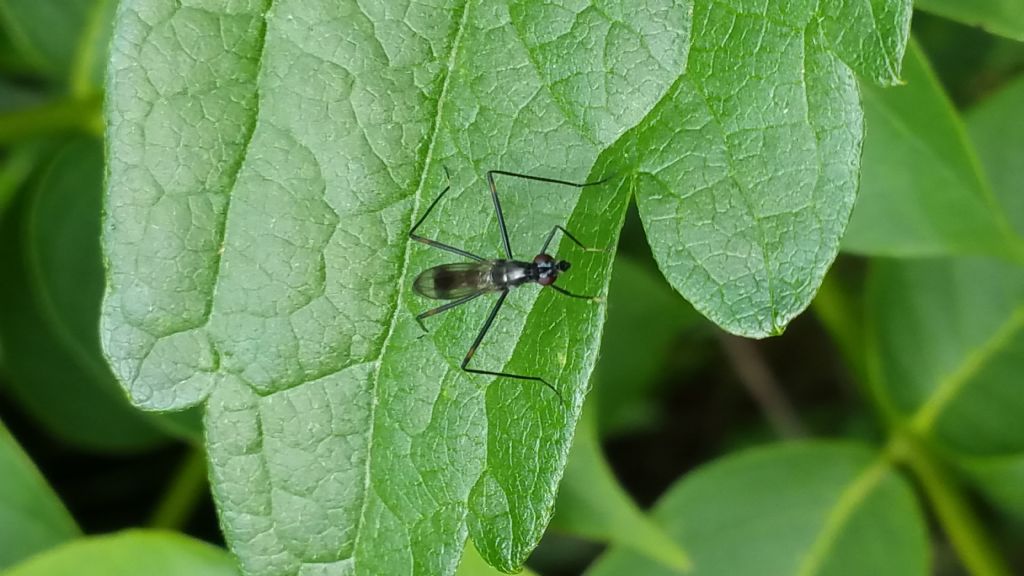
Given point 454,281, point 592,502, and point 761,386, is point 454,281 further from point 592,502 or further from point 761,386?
point 761,386

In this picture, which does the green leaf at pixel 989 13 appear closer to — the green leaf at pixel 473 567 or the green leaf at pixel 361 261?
the green leaf at pixel 361 261

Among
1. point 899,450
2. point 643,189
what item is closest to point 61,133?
point 643,189

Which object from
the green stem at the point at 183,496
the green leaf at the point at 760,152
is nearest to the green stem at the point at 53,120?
the green stem at the point at 183,496

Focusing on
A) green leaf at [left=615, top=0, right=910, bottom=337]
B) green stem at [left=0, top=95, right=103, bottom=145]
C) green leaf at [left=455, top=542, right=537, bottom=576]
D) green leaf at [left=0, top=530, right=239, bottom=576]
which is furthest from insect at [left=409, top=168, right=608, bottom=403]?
green stem at [left=0, top=95, right=103, bottom=145]

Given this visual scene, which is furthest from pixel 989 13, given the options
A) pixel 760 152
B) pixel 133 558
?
pixel 133 558

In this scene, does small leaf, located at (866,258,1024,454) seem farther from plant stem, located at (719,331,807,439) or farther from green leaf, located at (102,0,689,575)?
green leaf, located at (102,0,689,575)

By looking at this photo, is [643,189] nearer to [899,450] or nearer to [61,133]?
[899,450]

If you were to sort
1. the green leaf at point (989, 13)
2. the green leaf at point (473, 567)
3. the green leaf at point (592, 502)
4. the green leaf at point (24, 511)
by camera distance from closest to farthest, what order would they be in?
the green leaf at point (989, 13) → the green leaf at point (473, 567) → the green leaf at point (24, 511) → the green leaf at point (592, 502)
